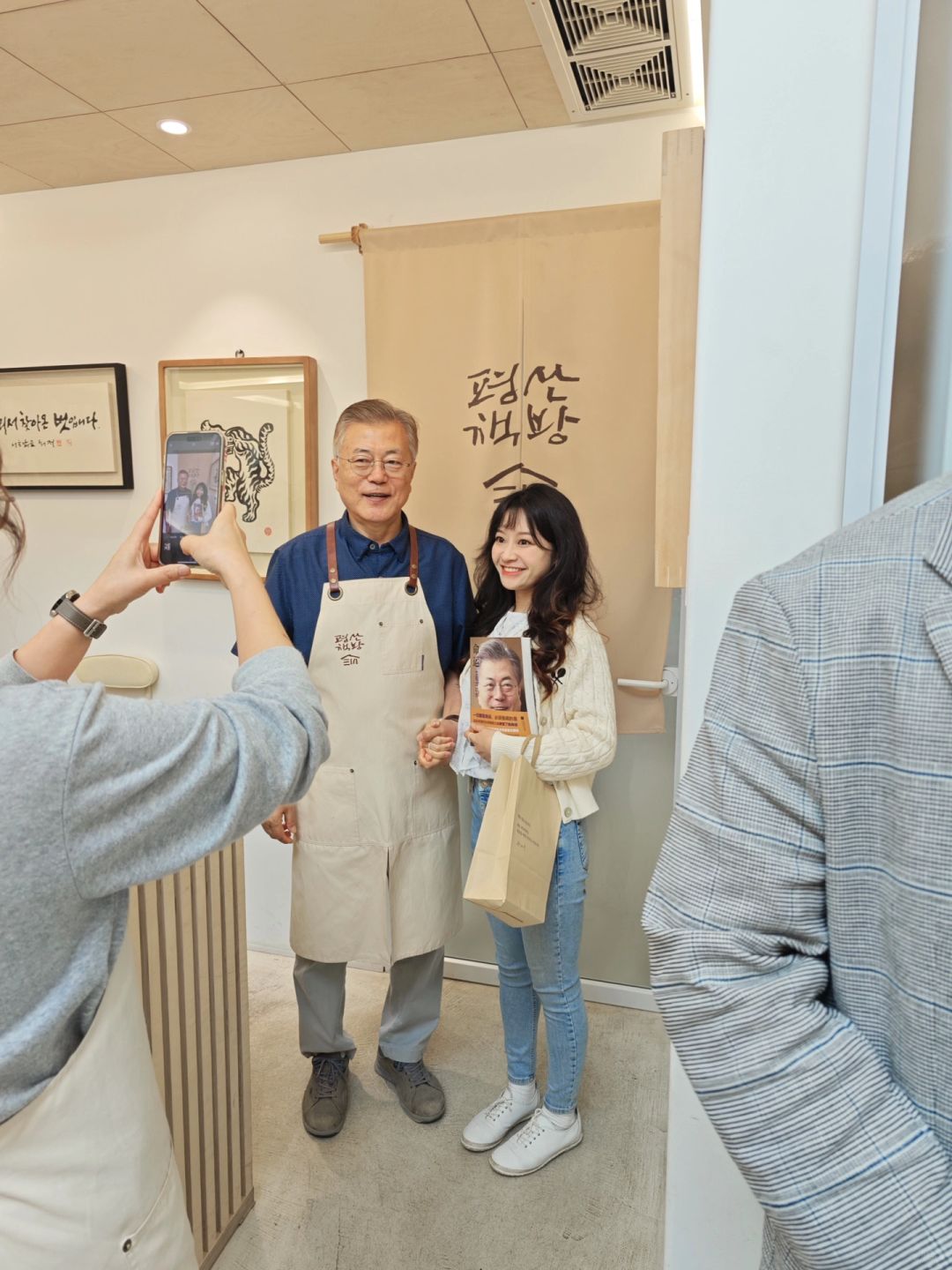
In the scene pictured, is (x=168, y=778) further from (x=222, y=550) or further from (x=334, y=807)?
(x=334, y=807)

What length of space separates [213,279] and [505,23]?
1.28 metres

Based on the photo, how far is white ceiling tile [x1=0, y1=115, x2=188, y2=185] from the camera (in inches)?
95.0

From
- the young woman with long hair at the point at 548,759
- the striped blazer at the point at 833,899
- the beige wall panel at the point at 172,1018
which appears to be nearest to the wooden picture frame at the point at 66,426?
the young woman with long hair at the point at 548,759

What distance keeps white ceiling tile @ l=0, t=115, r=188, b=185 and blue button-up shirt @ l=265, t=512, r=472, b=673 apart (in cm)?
140

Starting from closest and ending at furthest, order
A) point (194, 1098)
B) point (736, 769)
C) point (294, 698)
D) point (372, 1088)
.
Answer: point (736, 769)
point (294, 698)
point (194, 1098)
point (372, 1088)

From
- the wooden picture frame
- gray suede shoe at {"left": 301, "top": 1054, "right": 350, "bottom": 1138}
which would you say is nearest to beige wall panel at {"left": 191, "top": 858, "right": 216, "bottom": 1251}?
gray suede shoe at {"left": 301, "top": 1054, "right": 350, "bottom": 1138}

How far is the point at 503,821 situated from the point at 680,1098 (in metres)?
0.75

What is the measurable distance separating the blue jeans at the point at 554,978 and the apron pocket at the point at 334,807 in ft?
0.95

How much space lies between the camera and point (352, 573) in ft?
6.61

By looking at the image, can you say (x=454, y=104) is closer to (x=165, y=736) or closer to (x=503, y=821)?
(x=503, y=821)

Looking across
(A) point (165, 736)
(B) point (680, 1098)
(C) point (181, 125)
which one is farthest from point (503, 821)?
(C) point (181, 125)

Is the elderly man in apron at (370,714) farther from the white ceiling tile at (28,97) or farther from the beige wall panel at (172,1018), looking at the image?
the white ceiling tile at (28,97)

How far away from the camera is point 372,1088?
2.21 metres

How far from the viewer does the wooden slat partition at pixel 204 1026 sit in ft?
4.95
